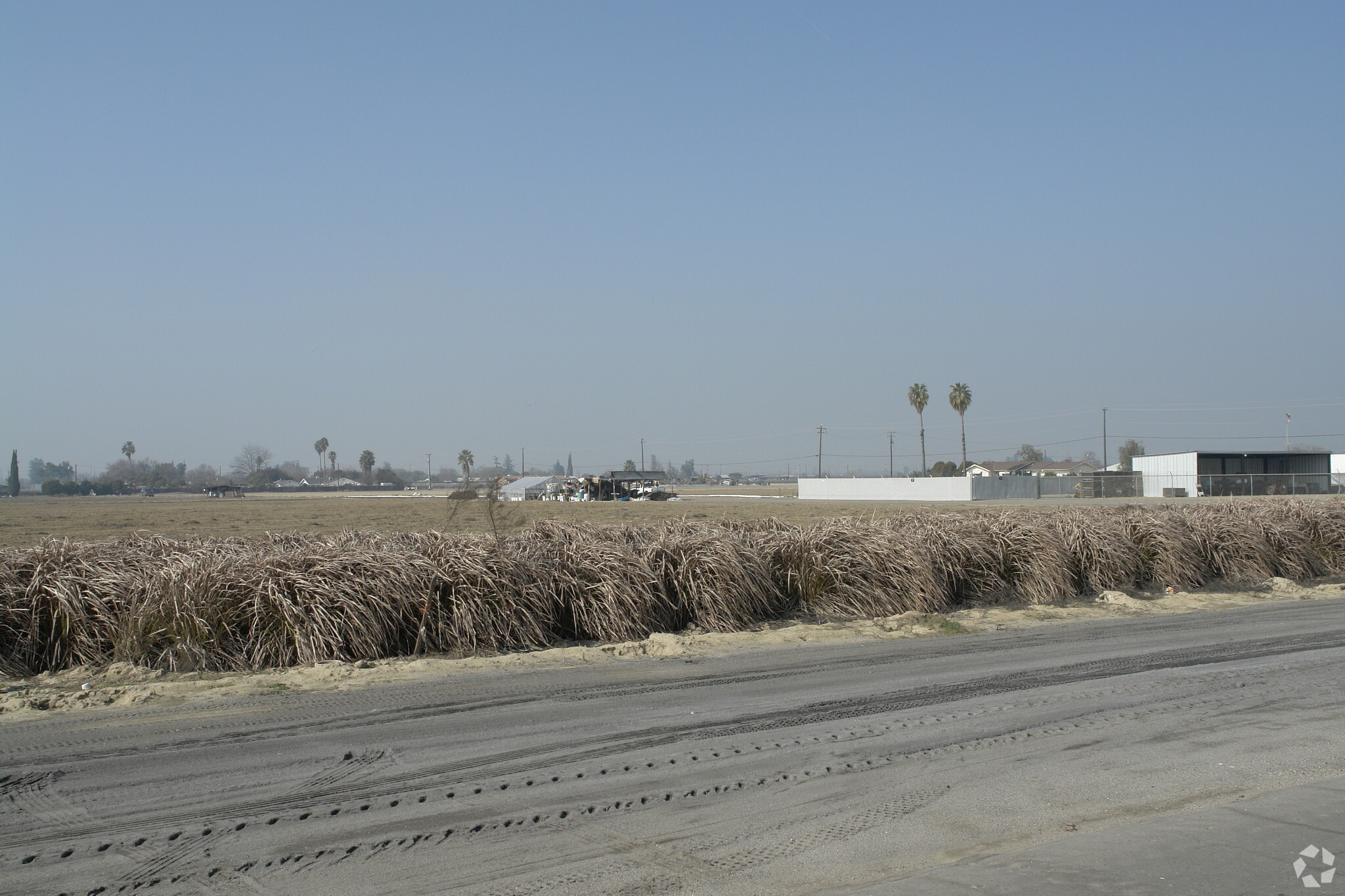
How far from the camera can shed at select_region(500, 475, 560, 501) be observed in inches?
4063

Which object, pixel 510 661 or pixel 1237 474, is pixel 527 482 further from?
pixel 510 661

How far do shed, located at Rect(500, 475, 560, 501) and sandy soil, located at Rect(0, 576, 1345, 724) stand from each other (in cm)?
8533

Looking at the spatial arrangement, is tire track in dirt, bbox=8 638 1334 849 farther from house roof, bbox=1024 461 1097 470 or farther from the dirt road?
house roof, bbox=1024 461 1097 470

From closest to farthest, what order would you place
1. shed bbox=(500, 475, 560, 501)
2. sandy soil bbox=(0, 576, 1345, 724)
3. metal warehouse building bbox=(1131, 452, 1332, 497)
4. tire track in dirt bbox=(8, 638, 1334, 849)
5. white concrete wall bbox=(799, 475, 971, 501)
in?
tire track in dirt bbox=(8, 638, 1334, 849) → sandy soil bbox=(0, 576, 1345, 724) → metal warehouse building bbox=(1131, 452, 1332, 497) → white concrete wall bbox=(799, 475, 971, 501) → shed bbox=(500, 475, 560, 501)

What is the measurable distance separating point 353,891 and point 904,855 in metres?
2.34

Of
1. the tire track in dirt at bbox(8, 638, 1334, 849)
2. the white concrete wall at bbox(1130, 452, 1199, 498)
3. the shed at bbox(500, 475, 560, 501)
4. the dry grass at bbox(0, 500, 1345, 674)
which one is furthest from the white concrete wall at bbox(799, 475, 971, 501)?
the tire track in dirt at bbox(8, 638, 1334, 849)

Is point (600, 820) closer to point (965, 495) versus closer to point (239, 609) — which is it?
point (239, 609)

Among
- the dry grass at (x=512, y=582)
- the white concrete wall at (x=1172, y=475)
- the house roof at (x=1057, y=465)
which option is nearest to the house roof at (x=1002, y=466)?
the house roof at (x=1057, y=465)

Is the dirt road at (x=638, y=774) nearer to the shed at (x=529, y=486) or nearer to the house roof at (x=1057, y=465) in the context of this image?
the shed at (x=529, y=486)

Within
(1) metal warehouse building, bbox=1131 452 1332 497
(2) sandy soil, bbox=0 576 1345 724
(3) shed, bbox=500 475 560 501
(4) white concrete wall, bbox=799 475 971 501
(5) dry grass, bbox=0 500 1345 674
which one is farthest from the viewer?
(3) shed, bbox=500 475 560 501

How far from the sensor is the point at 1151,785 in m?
5.14

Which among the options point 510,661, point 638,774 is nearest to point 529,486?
point 510,661

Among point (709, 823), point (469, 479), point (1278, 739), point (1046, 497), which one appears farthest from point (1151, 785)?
point (1046, 497)

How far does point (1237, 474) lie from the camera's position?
66.4 metres
